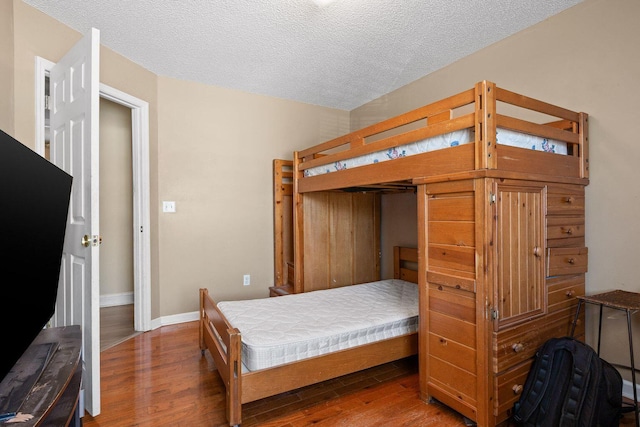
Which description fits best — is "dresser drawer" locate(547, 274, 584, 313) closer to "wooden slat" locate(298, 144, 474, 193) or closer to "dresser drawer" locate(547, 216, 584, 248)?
"dresser drawer" locate(547, 216, 584, 248)

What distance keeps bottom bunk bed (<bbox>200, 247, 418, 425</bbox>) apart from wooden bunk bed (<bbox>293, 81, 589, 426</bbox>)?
0.27 metres

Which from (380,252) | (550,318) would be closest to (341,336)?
(550,318)

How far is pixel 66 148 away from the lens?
189cm

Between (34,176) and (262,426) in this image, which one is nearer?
(34,176)

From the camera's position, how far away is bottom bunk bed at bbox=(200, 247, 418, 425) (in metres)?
1.62

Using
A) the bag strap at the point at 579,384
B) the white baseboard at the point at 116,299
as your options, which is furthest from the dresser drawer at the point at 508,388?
the white baseboard at the point at 116,299

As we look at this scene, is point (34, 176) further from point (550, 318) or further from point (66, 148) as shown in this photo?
point (550, 318)

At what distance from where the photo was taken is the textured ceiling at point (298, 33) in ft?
6.81

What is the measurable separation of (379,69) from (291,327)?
242 centimetres

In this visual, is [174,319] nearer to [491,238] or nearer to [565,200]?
[491,238]

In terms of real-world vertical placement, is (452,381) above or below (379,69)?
below

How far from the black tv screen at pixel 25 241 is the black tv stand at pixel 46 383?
82 millimetres

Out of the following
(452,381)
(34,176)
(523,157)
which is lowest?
(452,381)

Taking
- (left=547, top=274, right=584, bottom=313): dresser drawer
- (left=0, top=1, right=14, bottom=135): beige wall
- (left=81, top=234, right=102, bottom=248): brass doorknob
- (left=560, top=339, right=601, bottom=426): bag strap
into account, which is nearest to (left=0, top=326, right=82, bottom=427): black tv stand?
(left=81, top=234, right=102, bottom=248): brass doorknob
